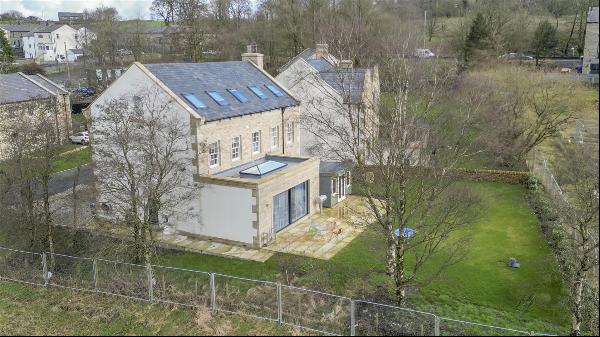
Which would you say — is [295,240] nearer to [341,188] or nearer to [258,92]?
[341,188]

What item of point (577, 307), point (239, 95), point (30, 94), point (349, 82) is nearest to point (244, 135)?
point (239, 95)

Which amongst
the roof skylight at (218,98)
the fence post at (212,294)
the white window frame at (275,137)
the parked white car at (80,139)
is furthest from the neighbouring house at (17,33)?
the fence post at (212,294)

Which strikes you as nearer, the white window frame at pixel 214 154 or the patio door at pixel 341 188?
the white window frame at pixel 214 154

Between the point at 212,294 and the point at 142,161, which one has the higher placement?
the point at 142,161

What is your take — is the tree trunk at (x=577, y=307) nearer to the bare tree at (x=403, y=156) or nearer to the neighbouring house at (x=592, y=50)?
the bare tree at (x=403, y=156)

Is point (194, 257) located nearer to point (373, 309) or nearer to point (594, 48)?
point (373, 309)

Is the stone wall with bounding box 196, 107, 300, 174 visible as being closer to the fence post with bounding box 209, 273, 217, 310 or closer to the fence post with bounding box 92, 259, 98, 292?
the fence post with bounding box 92, 259, 98, 292

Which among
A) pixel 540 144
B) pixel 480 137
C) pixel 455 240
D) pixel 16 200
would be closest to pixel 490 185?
pixel 480 137
